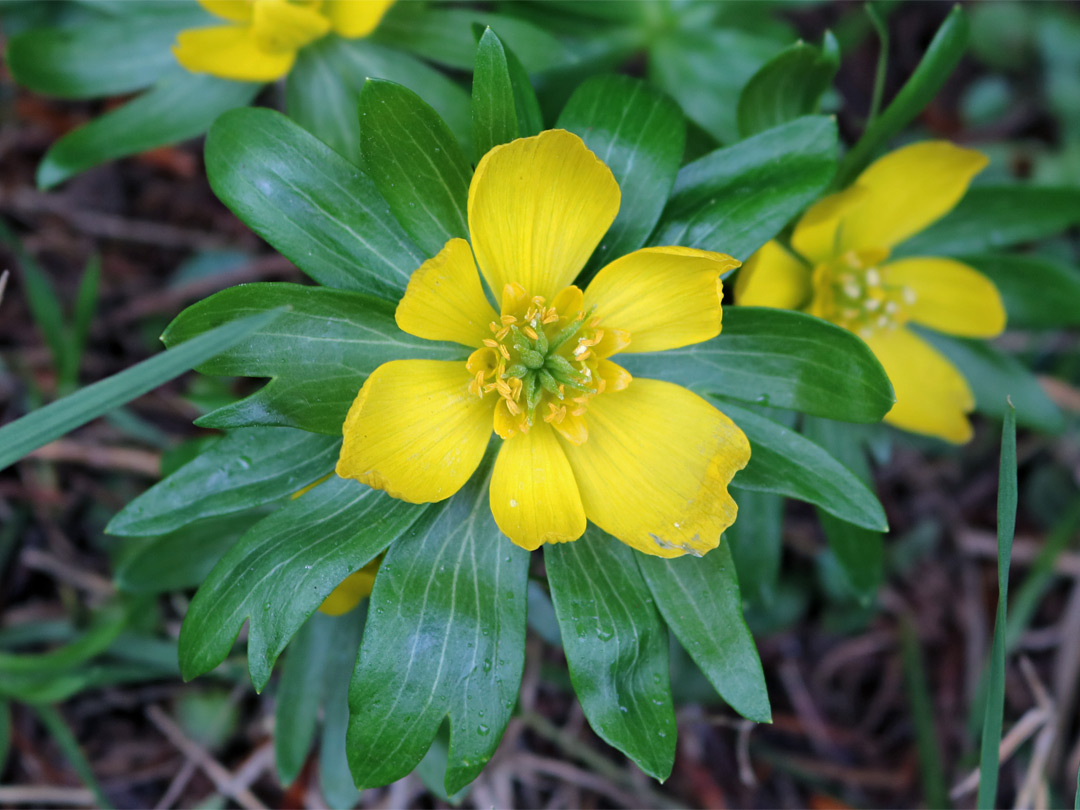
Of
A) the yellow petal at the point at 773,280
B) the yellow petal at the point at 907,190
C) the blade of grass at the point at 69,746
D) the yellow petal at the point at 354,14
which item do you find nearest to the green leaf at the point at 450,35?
the yellow petal at the point at 354,14

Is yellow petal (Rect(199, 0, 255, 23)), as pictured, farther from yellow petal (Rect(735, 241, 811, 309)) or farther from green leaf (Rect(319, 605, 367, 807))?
green leaf (Rect(319, 605, 367, 807))

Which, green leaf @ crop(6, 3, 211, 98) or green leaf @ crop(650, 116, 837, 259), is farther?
green leaf @ crop(6, 3, 211, 98)

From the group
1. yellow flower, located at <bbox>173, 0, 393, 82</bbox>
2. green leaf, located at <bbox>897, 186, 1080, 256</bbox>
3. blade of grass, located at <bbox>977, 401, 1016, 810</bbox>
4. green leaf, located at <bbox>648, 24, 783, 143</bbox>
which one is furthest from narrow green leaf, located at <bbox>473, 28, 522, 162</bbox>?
green leaf, located at <bbox>897, 186, 1080, 256</bbox>

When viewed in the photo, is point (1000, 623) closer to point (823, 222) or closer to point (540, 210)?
point (823, 222)

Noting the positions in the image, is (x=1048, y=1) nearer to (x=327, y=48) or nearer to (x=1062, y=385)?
(x=1062, y=385)

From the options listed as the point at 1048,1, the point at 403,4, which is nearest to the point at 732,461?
the point at 403,4

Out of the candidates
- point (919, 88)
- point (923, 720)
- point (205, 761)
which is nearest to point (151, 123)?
point (205, 761)
